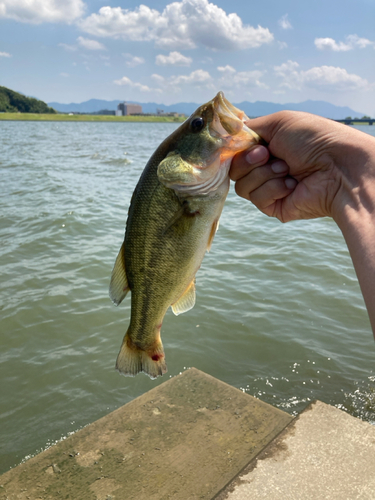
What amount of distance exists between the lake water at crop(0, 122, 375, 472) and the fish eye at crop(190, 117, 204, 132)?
13.2 ft

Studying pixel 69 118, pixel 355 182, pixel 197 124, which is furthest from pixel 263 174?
pixel 69 118

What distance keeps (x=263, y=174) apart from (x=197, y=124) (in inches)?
29.7

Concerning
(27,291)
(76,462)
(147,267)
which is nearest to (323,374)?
(76,462)

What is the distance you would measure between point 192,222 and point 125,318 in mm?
5136

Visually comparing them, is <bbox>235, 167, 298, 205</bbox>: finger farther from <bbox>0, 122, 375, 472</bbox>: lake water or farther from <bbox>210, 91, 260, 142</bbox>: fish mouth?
<bbox>0, 122, 375, 472</bbox>: lake water

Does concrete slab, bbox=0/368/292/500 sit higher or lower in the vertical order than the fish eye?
lower

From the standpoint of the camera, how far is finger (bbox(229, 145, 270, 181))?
7.97 ft

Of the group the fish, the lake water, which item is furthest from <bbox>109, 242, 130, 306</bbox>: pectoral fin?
the lake water

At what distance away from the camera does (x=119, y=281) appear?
2301 mm

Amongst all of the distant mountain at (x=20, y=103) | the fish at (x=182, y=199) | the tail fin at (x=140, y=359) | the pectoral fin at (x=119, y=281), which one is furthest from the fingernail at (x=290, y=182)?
the distant mountain at (x=20, y=103)

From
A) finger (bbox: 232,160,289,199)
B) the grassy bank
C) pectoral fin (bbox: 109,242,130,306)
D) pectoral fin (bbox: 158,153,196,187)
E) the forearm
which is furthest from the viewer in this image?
the grassy bank

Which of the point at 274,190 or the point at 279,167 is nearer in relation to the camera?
the point at 279,167

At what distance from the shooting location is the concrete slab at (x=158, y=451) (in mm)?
3061

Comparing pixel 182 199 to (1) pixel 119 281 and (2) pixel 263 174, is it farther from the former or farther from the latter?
(2) pixel 263 174
